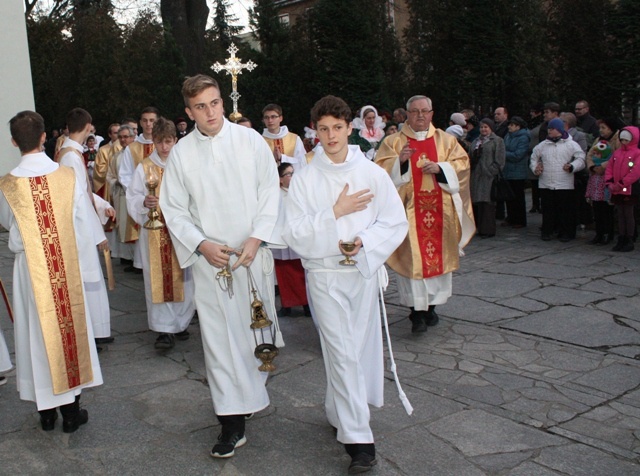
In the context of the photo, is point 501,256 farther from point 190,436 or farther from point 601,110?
point 601,110

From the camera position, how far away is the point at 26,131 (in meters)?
4.28

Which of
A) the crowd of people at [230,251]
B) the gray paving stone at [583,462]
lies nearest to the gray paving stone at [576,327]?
the gray paving stone at [583,462]

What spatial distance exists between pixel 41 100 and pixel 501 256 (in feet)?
69.1

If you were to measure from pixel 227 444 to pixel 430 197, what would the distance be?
3.18 metres

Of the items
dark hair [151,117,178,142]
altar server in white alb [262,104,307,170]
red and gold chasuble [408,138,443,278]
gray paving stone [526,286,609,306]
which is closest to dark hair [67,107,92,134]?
dark hair [151,117,178,142]

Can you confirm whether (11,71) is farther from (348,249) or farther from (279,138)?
(348,249)

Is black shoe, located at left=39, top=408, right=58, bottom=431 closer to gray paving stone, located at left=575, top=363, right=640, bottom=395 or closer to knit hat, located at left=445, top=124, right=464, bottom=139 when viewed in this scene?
gray paving stone, located at left=575, top=363, right=640, bottom=395

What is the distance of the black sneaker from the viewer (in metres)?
3.88

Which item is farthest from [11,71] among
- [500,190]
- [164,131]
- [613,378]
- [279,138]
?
[613,378]

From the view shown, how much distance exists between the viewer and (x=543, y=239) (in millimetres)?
9914

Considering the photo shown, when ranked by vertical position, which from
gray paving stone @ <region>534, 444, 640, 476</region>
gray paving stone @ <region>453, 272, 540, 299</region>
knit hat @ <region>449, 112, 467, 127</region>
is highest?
knit hat @ <region>449, 112, 467, 127</region>

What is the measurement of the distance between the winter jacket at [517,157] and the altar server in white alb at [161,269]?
6175mm

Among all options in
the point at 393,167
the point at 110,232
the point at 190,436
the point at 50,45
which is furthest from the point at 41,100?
the point at 190,436

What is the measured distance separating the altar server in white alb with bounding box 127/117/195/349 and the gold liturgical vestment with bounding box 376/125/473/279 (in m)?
1.75
